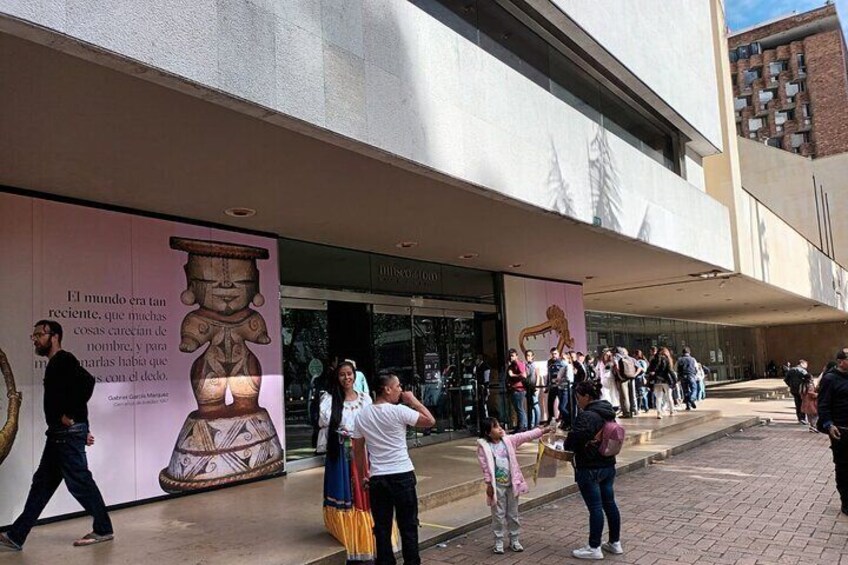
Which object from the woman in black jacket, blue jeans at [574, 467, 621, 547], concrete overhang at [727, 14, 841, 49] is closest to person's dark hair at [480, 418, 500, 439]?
the woman in black jacket

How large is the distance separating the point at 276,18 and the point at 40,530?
16.2ft

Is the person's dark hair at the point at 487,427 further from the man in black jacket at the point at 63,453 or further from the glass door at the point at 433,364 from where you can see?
the glass door at the point at 433,364

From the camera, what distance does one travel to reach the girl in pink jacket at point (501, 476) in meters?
5.71

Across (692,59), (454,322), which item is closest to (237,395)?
(454,322)

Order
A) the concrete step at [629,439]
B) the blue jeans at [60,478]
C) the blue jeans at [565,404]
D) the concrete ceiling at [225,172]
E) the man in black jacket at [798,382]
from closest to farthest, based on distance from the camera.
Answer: the concrete ceiling at [225,172], the blue jeans at [60,478], the concrete step at [629,439], the blue jeans at [565,404], the man in black jacket at [798,382]

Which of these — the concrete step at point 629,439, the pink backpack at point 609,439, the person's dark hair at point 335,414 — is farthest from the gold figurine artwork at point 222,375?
the pink backpack at point 609,439

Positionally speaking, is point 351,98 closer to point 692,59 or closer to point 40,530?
point 40,530

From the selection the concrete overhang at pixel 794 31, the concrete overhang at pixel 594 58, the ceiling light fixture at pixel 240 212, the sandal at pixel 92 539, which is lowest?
the sandal at pixel 92 539

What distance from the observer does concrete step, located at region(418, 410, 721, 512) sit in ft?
23.4

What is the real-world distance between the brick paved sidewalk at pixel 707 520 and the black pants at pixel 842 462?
0.77 feet

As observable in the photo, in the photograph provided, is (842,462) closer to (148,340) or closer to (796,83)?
(148,340)

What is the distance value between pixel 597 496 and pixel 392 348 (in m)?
5.82

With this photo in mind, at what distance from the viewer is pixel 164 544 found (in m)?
5.54

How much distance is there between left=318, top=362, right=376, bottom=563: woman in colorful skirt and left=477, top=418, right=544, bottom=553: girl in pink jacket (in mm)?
1074
